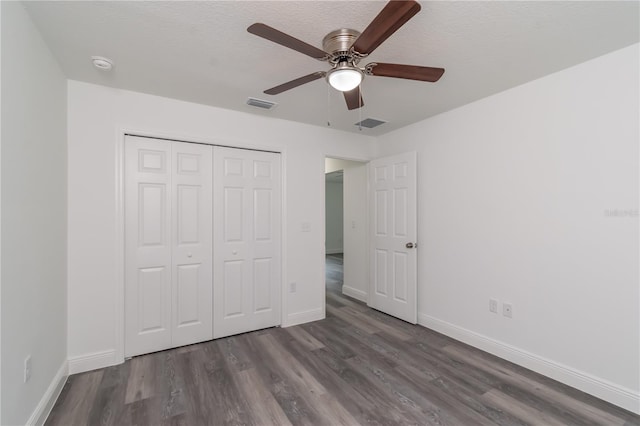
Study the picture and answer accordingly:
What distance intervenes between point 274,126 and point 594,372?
11.7ft

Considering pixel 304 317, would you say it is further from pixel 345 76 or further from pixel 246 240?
pixel 345 76

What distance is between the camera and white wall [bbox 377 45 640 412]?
200 centimetres

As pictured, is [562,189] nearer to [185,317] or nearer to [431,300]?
[431,300]

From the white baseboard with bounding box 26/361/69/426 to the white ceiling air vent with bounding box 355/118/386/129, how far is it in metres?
3.51

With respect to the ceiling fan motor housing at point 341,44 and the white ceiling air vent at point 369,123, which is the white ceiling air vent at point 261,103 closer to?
the white ceiling air vent at point 369,123

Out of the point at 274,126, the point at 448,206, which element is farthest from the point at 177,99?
the point at 448,206

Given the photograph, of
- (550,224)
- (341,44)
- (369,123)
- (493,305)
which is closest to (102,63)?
(341,44)

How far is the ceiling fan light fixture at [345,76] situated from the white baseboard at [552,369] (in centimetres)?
265

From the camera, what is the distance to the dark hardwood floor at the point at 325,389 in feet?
6.16

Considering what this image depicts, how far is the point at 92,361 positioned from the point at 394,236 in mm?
3273

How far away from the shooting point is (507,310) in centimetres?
264

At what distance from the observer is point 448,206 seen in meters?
3.19

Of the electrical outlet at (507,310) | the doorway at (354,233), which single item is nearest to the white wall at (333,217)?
the doorway at (354,233)

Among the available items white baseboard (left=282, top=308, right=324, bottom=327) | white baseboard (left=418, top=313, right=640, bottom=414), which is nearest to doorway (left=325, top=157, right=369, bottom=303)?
white baseboard (left=282, top=308, right=324, bottom=327)
